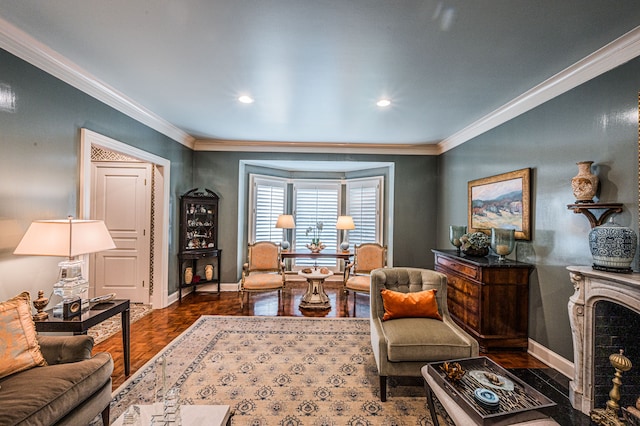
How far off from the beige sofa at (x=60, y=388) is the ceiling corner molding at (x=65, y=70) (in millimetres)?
2205

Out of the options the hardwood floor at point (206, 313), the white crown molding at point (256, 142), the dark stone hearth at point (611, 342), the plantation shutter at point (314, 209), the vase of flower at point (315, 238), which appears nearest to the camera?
the dark stone hearth at point (611, 342)

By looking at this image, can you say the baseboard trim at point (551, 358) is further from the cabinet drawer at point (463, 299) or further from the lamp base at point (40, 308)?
the lamp base at point (40, 308)

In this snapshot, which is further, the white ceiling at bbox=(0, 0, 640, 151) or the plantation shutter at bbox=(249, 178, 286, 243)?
the plantation shutter at bbox=(249, 178, 286, 243)

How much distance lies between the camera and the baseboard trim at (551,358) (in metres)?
2.55

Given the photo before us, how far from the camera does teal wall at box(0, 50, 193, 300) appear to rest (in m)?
2.16

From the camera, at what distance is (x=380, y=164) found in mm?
5602

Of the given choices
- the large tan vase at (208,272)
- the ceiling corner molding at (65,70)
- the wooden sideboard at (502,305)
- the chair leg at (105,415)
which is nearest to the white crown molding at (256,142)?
the ceiling corner molding at (65,70)

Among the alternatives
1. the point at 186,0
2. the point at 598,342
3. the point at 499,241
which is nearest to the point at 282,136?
the point at 186,0

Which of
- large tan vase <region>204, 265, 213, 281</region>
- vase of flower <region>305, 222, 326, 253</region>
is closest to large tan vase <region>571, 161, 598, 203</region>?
vase of flower <region>305, 222, 326, 253</region>

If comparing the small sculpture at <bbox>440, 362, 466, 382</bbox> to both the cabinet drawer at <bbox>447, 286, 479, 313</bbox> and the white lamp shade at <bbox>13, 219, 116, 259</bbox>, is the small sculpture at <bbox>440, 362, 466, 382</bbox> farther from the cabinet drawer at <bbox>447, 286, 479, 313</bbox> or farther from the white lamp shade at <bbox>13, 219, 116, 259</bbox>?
the white lamp shade at <bbox>13, 219, 116, 259</bbox>

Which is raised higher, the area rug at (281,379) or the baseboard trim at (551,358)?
the baseboard trim at (551,358)

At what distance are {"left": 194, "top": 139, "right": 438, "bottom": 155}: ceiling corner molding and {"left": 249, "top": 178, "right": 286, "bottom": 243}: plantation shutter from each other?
0.88 m

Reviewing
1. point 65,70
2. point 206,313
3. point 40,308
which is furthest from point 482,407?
point 65,70

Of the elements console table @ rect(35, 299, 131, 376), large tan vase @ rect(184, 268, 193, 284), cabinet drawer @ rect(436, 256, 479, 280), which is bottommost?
large tan vase @ rect(184, 268, 193, 284)
